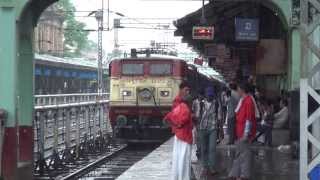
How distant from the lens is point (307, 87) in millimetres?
8391

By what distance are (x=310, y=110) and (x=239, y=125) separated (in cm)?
115

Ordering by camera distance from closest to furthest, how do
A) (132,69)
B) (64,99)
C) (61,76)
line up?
(132,69) → (64,99) → (61,76)

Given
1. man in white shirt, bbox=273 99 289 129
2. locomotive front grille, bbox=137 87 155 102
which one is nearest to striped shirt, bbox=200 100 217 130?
man in white shirt, bbox=273 99 289 129

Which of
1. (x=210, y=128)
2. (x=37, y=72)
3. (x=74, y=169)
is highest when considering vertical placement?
(x=37, y=72)

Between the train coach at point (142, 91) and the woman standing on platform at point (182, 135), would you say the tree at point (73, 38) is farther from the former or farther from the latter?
the woman standing on platform at point (182, 135)

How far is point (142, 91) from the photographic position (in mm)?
23281

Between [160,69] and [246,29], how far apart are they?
24.0 feet

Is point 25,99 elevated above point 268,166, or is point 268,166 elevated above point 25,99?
point 25,99

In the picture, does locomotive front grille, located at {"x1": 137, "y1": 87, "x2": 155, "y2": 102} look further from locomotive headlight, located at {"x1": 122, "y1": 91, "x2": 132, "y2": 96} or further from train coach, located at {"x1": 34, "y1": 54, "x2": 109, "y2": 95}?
train coach, located at {"x1": 34, "y1": 54, "x2": 109, "y2": 95}

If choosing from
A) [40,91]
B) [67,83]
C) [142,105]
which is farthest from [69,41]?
[142,105]

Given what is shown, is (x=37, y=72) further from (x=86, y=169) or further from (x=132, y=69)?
(x=86, y=169)

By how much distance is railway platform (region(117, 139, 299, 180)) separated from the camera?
11.6 meters

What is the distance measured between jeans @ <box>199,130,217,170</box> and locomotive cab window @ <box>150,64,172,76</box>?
400 inches

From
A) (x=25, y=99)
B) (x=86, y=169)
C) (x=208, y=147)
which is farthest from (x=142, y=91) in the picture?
(x=208, y=147)
